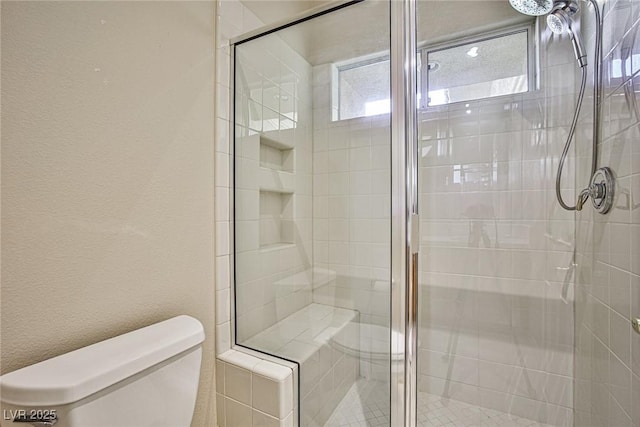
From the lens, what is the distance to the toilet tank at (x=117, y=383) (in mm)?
582

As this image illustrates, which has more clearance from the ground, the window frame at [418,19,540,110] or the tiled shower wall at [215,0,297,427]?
the window frame at [418,19,540,110]

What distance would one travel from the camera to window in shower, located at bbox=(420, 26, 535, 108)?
4.44 feet

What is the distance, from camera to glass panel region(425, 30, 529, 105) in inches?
53.5

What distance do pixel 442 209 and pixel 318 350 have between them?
88cm

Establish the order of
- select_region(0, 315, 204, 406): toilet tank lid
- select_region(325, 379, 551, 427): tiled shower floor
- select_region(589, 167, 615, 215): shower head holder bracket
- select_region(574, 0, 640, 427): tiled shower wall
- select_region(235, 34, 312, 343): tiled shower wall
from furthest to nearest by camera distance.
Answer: select_region(235, 34, 312, 343): tiled shower wall < select_region(325, 379, 551, 427): tiled shower floor < select_region(589, 167, 615, 215): shower head holder bracket < select_region(574, 0, 640, 427): tiled shower wall < select_region(0, 315, 204, 406): toilet tank lid

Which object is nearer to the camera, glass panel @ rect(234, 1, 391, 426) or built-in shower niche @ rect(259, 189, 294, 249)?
glass panel @ rect(234, 1, 391, 426)

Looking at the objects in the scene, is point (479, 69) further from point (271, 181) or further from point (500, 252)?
point (271, 181)

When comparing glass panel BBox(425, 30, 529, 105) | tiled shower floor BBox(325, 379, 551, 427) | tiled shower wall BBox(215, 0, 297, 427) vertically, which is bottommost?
tiled shower floor BBox(325, 379, 551, 427)

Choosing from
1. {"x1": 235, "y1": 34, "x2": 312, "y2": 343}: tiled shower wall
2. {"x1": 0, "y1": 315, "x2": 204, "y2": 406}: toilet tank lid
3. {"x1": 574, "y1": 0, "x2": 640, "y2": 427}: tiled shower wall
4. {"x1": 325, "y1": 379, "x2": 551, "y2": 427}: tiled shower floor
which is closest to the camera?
{"x1": 0, "y1": 315, "x2": 204, "y2": 406}: toilet tank lid

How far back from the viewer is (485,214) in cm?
141

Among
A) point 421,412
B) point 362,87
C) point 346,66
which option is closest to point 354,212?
point 362,87

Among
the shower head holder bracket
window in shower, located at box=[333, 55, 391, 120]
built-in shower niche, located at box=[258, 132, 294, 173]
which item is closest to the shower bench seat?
built-in shower niche, located at box=[258, 132, 294, 173]

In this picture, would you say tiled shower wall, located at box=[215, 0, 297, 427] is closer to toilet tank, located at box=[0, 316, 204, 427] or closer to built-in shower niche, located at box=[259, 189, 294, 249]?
built-in shower niche, located at box=[259, 189, 294, 249]

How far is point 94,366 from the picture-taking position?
0.65 meters
